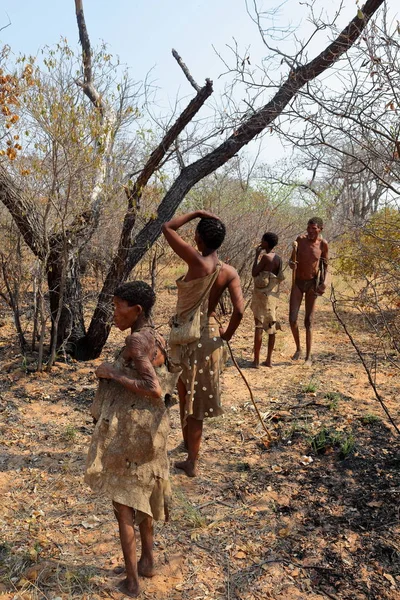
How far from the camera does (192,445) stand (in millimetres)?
3619

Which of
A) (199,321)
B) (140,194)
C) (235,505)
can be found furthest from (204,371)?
(140,194)

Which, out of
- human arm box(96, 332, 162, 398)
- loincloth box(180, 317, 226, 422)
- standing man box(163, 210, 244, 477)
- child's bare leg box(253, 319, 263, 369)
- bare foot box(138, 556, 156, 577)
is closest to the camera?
human arm box(96, 332, 162, 398)

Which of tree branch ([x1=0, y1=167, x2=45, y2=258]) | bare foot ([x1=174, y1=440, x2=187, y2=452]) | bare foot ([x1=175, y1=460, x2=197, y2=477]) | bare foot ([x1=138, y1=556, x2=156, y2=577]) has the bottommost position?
bare foot ([x1=138, y1=556, x2=156, y2=577])

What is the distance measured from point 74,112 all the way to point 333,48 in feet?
8.21

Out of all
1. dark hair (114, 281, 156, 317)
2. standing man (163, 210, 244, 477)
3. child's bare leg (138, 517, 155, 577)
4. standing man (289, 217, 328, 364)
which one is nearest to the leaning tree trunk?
standing man (163, 210, 244, 477)

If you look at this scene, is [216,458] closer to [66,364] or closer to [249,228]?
[66,364]

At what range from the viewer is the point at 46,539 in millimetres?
2844

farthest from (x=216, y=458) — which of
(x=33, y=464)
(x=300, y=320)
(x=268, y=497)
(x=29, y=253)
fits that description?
(x=300, y=320)

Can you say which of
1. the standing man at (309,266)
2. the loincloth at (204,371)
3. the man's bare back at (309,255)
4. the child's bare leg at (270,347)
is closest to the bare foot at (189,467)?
the loincloth at (204,371)

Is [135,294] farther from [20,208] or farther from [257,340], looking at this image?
[257,340]

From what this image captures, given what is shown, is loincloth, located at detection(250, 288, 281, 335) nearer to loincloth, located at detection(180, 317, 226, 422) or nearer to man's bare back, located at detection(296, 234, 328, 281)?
man's bare back, located at detection(296, 234, 328, 281)

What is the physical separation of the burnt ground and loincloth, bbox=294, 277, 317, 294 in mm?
1589

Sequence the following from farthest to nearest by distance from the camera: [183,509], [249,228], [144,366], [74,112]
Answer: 1. [249,228]
2. [74,112]
3. [183,509]
4. [144,366]

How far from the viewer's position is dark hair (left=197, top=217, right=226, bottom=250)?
3.20 meters
